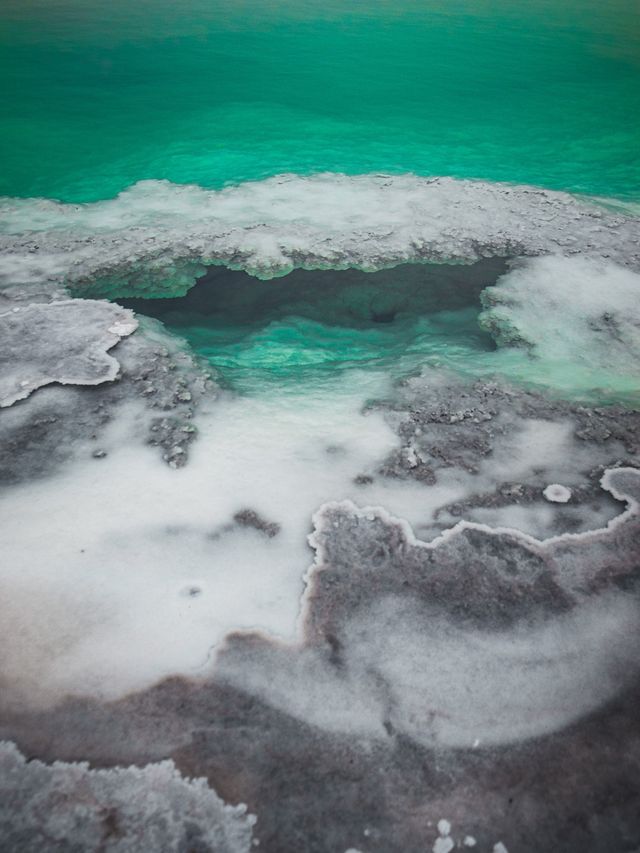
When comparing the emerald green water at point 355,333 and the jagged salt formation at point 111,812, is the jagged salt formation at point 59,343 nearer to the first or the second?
the emerald green water at point 355,333

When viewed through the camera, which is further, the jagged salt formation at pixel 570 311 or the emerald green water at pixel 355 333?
the jagged salt formation at pixel 570 311

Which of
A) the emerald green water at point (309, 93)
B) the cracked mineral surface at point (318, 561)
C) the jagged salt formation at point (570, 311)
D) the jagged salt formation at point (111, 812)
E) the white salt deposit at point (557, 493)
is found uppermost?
the emerald green water at point (309, 93)

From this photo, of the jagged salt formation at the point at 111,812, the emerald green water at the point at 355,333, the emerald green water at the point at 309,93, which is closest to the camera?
the jagged salt formation at the point at 111,812

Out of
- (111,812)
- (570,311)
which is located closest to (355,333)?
(570,311)

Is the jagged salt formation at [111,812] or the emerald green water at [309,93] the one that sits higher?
the emerald green water at [309,93]

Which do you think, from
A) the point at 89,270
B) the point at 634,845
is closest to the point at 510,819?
the point at 634,845

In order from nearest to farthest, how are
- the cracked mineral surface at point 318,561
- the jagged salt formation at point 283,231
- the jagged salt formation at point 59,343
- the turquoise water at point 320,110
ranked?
the cracked mineral surface at point 318,561 < the jagged salt formation at point 59,343 < the turquoise water at point 320,110 < the jagged salt formation at point 283,231

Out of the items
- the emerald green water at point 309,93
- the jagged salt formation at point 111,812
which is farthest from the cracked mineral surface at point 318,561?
the emerald green water at point 309,93
